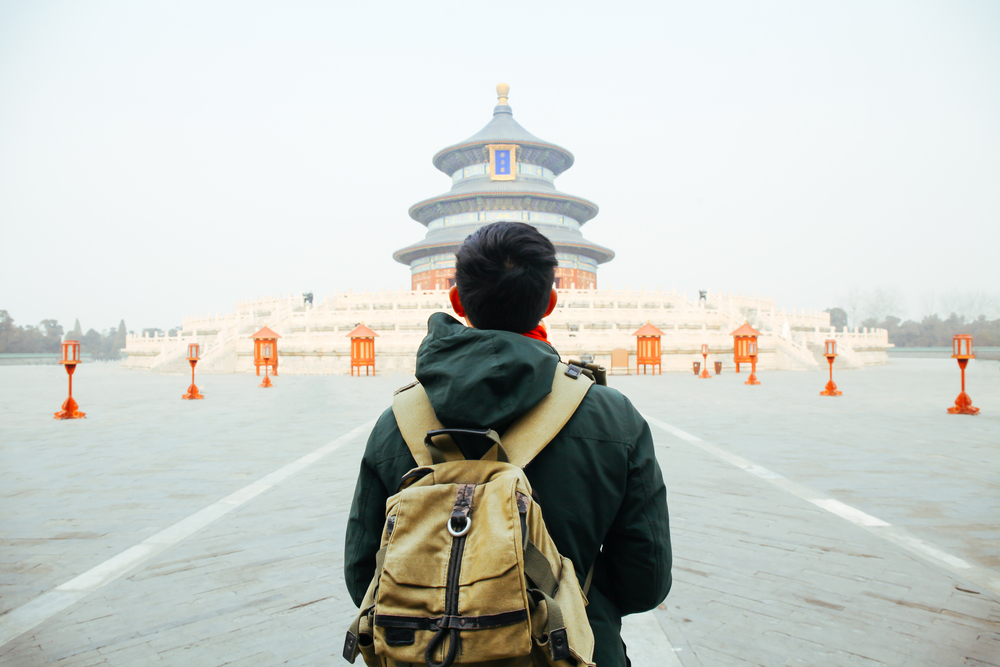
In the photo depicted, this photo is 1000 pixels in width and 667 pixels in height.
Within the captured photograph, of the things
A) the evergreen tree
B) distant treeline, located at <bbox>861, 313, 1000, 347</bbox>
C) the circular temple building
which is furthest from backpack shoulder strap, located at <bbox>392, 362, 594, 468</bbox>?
the evergreen tree

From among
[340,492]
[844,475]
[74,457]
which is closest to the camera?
[340,492]

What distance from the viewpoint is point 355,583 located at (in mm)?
1609

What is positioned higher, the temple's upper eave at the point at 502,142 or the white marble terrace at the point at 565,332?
the temple's upper eave at the point at 502,142

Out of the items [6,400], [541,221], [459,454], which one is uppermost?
[541,221]

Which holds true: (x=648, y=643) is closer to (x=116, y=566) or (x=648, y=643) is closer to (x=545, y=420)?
(x=545, y=420)

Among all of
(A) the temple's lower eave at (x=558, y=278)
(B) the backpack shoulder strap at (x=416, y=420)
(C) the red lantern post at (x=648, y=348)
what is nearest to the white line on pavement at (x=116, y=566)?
(B) the backpack shoulder strap at (x=416, y=420)

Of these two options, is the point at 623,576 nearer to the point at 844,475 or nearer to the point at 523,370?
the point at 523,370

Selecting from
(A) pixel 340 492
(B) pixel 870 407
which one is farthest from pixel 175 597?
(B) pixel 870 407

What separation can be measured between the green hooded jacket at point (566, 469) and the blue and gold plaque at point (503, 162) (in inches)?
1574

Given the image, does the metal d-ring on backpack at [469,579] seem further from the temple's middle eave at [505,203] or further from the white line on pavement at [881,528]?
the temple's middle eave at [505,203]

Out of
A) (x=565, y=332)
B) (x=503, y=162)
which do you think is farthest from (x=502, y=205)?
(x=565, y=332)

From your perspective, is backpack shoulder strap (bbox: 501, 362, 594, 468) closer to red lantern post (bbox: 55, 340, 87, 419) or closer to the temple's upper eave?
red lantern post (bbox: 55, 340, 87, 419)

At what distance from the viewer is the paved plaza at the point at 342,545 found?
2.76 m

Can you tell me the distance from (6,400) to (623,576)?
16752 mm
